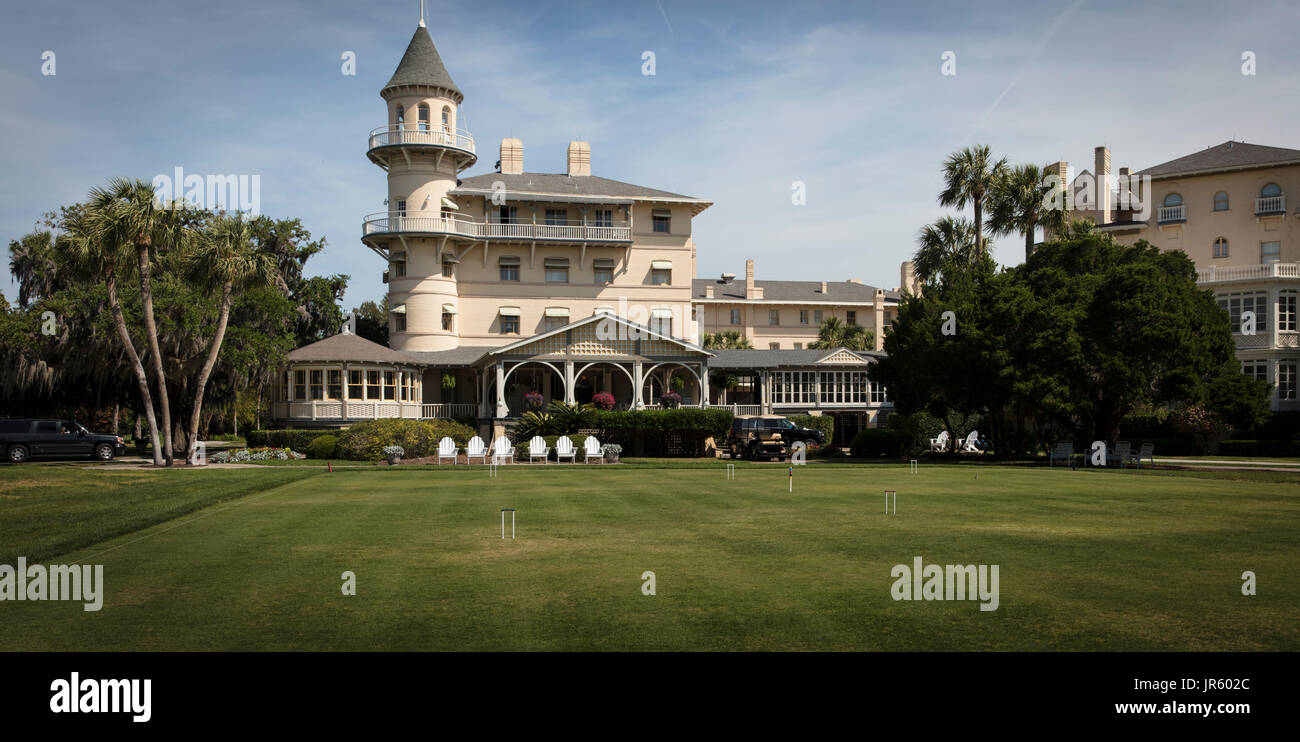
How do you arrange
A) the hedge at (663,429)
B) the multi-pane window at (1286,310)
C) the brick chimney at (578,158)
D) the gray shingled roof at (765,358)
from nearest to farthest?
the hedge at (663,429)
the multi-pane window at (1286,310)
the gray shingled roof at (765,358)
the brick chimney at (578,158)

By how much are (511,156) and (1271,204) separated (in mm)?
46305

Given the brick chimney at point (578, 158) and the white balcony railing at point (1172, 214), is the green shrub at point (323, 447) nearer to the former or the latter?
the brick chimney at point (578, 158)

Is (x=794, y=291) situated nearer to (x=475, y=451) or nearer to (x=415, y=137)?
(x=415, y=137)

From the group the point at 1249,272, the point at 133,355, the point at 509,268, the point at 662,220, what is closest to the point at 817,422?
the point at 662,220

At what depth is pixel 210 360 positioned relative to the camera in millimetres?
35656

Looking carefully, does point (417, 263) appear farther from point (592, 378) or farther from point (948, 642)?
point (948, 642)

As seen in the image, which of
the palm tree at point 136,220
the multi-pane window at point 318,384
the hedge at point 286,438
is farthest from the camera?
the multi-pane window at point 318,384

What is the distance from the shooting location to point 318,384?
47.0 meters

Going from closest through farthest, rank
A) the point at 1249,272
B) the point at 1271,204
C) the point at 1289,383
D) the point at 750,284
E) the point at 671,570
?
the point at 671,570 → the point at 1289,383 → the point at 1249,272 → the point at 1271,204 → the point at 750,284

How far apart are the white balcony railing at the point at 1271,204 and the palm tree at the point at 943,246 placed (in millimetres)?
20867

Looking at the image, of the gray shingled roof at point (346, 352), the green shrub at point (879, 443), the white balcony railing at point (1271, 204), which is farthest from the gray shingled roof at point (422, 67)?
the white balcony railing at point (1271, 204)

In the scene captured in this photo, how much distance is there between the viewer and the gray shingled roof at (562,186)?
2239 inches
